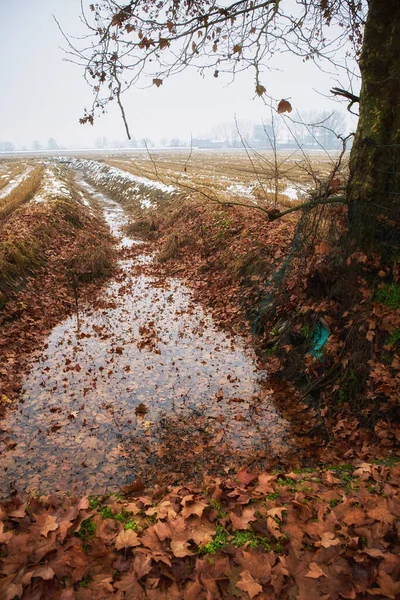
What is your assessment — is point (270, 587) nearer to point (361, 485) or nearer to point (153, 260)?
point (361, 485)

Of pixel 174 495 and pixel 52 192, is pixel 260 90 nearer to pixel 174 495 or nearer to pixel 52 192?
pixel 174 495

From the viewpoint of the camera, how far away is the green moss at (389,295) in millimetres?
5605

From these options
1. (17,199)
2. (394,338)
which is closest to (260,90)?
(394,338)

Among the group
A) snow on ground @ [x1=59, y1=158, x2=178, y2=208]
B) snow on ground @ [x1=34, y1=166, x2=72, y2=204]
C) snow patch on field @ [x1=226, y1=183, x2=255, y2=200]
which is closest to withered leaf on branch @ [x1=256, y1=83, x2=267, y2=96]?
snow on ground @ [x1=34, y1=166, x2=72, y2=204]

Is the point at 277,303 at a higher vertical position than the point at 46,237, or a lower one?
lower

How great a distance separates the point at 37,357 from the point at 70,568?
553 centimetres

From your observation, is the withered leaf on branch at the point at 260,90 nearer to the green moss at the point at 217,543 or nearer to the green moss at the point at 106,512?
the green moss at the point at 217,543

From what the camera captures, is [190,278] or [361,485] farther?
[190,278]

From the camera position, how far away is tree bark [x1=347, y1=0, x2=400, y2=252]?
5.16 metres

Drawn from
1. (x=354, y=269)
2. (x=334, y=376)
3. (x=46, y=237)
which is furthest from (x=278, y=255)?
(x=46, y=237)

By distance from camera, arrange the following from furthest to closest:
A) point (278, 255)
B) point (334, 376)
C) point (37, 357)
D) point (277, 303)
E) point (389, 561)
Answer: point (278, 255) → point (277, 303) → point (37, 357) → point (334, 376) → point (389, 561)

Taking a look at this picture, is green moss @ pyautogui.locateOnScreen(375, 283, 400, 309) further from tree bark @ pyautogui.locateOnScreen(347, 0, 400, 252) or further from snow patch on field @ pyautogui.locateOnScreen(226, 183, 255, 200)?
snow patch on field @ pyautogui.locateOnScreen(226, 183, 255, 200)

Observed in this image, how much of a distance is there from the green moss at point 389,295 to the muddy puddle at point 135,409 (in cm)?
260

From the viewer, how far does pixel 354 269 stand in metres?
6.18
